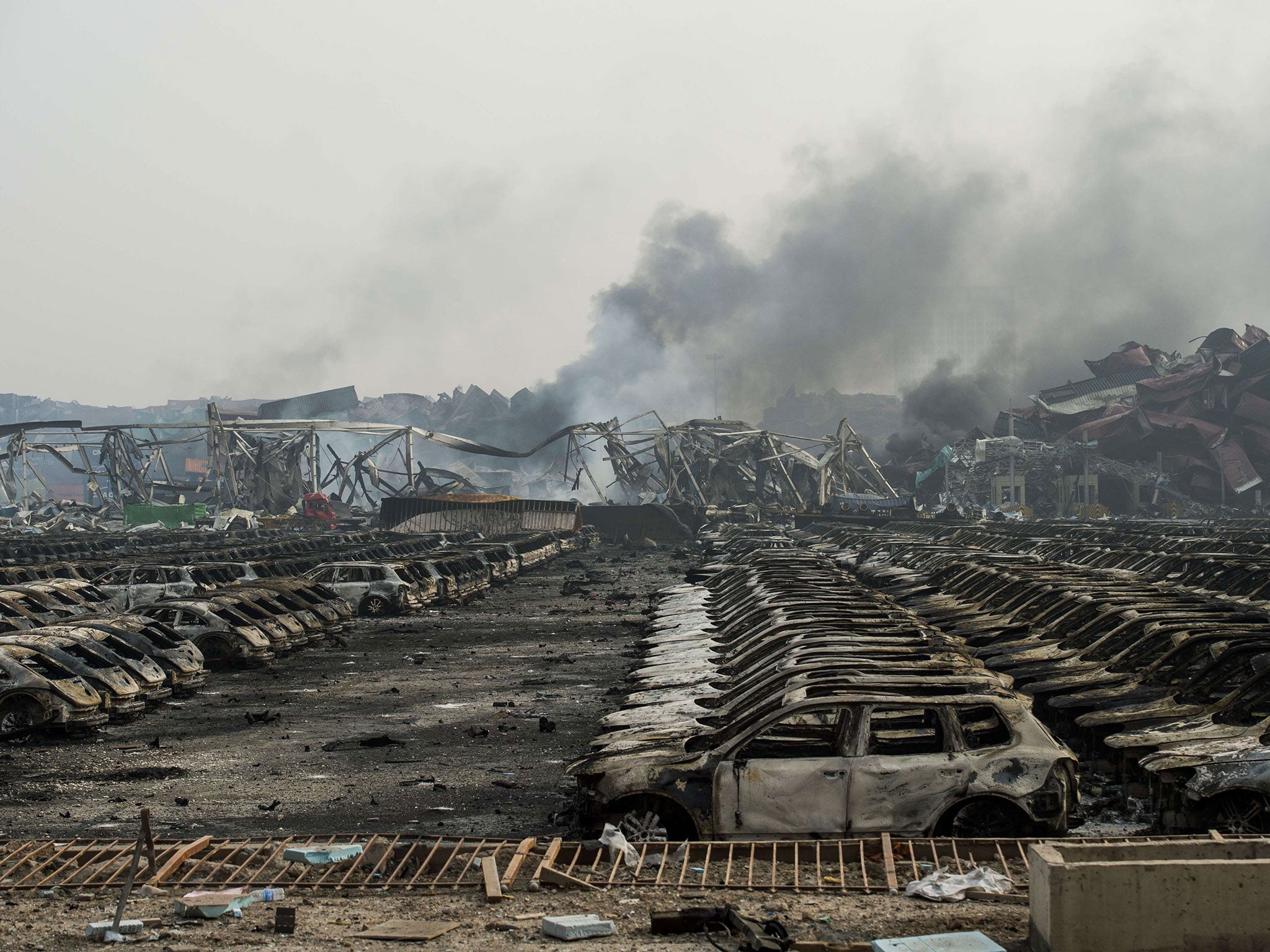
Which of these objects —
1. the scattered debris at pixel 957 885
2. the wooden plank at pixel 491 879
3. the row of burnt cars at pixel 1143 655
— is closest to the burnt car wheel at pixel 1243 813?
the row of burnt cars at pixel 1143 655

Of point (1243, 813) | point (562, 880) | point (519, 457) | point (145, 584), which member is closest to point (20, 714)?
point (562, 880)

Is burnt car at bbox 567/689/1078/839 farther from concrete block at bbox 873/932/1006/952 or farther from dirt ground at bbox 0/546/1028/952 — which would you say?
concrete block at bbox 873/932/1006/952

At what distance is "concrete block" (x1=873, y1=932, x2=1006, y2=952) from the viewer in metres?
5.57

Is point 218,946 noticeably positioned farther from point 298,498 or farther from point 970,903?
point 298,498

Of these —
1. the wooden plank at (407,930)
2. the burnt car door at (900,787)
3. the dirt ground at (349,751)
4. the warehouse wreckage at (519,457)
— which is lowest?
the dirt ground at (349,751)

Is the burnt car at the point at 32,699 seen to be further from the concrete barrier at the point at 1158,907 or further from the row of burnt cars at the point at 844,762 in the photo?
the concrete barrier at the point at 1158,907

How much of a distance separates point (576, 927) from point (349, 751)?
7.60m

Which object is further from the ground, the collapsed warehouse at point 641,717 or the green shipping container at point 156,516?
the green shipping container at point 156,516

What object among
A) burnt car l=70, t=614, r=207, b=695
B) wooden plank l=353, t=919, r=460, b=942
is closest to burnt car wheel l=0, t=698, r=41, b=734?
burnt car l=70, t=614, r=207, b=695

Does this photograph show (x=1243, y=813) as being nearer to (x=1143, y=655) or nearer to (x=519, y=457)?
(x=1143, y=655)

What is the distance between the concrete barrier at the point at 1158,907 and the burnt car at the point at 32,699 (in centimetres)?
1192

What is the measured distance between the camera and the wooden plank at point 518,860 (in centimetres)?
738

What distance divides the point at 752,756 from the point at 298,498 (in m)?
73.2

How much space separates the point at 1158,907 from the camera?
5434 millimetres
